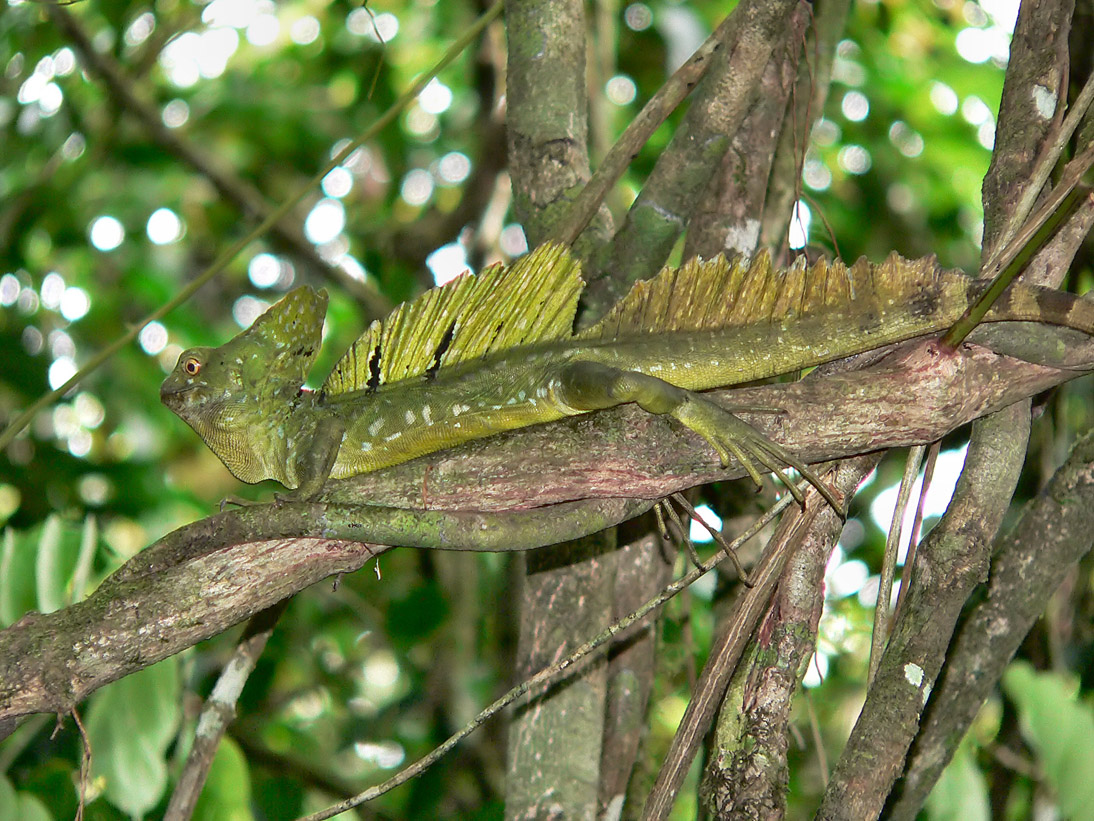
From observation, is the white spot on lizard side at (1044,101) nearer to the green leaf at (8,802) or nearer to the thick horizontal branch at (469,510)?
the thick horizontal branch at (469,510)

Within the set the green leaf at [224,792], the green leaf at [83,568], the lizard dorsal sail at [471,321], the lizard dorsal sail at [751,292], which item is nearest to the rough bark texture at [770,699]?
the lizard dorsal sail at [751,292]

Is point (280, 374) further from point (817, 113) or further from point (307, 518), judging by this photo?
point (817, 113)

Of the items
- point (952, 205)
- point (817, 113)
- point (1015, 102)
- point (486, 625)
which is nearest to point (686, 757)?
point (1015, 102)

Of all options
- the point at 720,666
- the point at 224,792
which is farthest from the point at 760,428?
the point at 224,792

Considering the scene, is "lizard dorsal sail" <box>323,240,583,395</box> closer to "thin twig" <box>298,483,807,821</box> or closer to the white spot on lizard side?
"thin twig" <box>298,483,807,821</box>

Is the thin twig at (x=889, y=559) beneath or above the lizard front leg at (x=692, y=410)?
beneath

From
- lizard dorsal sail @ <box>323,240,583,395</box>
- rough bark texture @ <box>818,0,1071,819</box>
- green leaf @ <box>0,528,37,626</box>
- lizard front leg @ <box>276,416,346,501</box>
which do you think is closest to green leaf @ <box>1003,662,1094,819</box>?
rough bark texture @ <box>818,0,1071,819</box>
